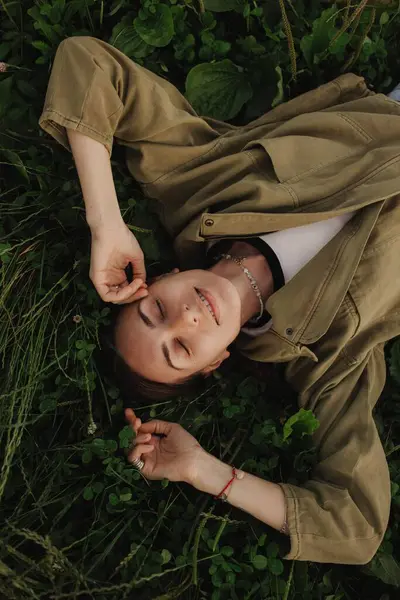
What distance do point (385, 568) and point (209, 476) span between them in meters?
0.84

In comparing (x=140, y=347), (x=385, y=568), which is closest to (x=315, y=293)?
(x=140, y=347)

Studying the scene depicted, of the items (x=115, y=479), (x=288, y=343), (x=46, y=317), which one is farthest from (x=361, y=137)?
(x=115, y=479)

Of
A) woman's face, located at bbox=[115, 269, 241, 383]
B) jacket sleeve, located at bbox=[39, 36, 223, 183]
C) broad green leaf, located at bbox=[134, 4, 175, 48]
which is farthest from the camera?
broad green leaf, located at bbox=[134, 4, 175, 48]

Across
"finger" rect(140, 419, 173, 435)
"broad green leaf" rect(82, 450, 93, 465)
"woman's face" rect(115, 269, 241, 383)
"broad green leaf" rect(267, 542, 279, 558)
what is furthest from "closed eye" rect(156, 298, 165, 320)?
"broad green leaf" rect(267, 542, 279, 558)

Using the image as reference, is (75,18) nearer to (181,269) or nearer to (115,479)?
(181,269)

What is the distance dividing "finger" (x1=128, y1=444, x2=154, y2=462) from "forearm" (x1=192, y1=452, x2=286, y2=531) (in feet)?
0.67

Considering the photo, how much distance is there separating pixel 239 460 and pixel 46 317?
97cm

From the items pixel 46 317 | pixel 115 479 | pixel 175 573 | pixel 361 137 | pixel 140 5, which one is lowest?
pixel 175 573

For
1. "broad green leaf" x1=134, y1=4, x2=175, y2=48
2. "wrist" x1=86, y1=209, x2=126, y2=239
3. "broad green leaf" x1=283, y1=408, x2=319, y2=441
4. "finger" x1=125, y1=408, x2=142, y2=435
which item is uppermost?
"broad green leaf" x1=134, y1=4, x2=175, y2=48

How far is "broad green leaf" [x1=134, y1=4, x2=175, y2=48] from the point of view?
8.65 feet

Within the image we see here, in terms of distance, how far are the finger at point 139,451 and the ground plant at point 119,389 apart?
4 cm

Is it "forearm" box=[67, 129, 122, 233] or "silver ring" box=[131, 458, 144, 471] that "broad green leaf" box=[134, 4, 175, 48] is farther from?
"silver ring" box=[131, 458, 144, 471]

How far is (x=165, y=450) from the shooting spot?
7.97ft

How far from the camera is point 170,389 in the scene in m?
2.46
